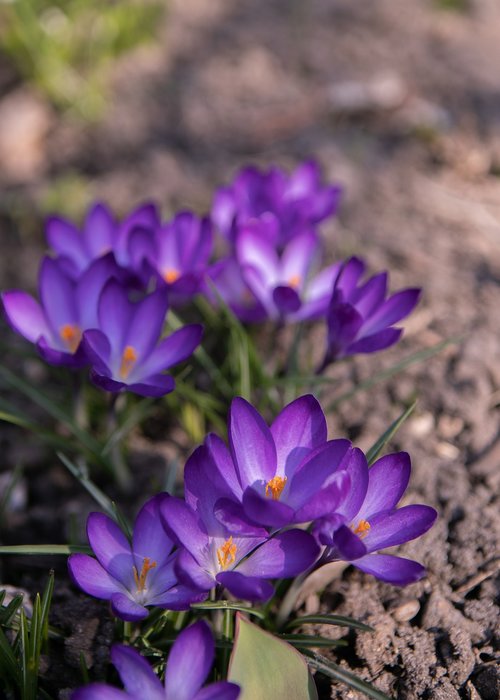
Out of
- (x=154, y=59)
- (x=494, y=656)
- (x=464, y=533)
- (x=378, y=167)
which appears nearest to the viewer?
(x=494, y=656)

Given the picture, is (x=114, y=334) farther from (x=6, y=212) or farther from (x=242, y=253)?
(x=6, y=212)

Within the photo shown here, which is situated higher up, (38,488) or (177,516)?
(177,516)

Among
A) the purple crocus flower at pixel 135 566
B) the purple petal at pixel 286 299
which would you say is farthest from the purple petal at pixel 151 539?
the purple petal at pixel 286 299

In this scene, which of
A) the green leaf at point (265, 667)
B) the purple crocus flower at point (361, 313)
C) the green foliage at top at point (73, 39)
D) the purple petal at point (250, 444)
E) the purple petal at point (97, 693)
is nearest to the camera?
the purple petal at point (97, 693)

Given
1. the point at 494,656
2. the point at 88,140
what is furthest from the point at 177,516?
the point at 88,140

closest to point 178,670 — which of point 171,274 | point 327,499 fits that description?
point 327,499

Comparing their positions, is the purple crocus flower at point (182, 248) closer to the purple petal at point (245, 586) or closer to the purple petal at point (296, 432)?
the purple petal at point (296, 432)
